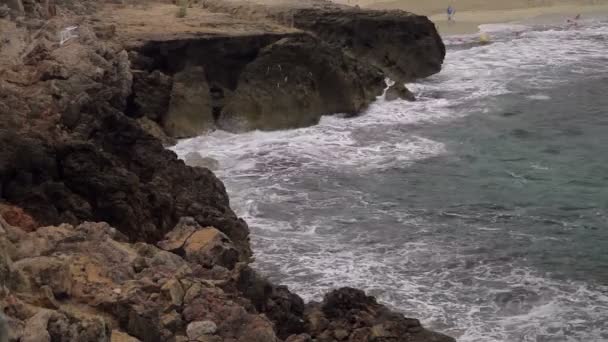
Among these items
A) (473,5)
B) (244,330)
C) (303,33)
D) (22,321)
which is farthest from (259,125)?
(473,5)

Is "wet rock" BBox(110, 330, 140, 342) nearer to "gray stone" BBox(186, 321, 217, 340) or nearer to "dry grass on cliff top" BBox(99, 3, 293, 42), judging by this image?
"gray stone" BBox(186, 321, 217, 340)

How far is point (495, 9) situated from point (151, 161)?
33.7 m

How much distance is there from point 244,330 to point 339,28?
20.9 metres

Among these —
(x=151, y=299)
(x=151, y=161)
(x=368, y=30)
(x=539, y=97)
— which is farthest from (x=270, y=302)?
(x=368, y=30)

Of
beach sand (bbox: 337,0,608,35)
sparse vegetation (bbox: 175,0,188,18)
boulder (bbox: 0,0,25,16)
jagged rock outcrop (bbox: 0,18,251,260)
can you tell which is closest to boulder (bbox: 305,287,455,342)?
jagged rock outcrop (bbox: 0,18,251,260)

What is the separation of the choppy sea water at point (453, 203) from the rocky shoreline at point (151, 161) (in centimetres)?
116

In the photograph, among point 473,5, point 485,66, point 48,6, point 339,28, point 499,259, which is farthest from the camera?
point 473,5

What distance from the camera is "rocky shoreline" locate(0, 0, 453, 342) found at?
10.8 m

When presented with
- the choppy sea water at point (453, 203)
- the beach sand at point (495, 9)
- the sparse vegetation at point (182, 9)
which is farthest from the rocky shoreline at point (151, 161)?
the beach sand at point (495, 9)

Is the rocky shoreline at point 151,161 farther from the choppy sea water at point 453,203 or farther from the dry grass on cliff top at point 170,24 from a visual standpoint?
the choppy sea water at point 453,203

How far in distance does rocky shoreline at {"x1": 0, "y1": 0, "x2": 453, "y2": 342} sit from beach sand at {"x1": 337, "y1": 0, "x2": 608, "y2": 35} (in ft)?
45.1

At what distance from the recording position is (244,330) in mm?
11133

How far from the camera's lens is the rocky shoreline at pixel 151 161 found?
35.5 feet

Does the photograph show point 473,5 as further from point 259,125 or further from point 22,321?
point 22,321
